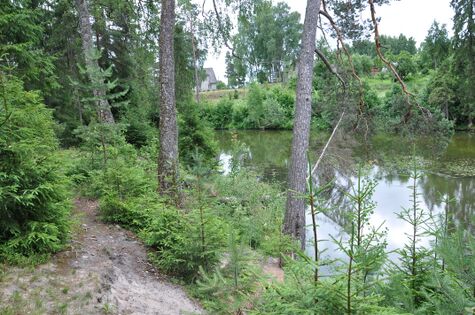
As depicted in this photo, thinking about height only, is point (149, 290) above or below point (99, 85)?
below

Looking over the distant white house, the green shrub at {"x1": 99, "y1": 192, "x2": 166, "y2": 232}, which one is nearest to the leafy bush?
the green shrub at {"x1": 99, "y1": 192, "x2": 166, "y2": 232}

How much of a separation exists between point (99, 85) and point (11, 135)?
2.68m

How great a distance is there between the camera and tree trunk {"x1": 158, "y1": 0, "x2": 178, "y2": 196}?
5941mm

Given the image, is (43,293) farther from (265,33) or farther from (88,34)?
(265,33)

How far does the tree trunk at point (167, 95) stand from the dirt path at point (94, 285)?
5.02ft

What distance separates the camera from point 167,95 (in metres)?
6.07

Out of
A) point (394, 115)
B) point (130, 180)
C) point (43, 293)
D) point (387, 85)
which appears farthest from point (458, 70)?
point (387, 85)

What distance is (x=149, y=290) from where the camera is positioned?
4.04 meters

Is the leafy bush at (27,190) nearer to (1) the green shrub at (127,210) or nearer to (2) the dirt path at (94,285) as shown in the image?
(2) the dirt path at (94,285)

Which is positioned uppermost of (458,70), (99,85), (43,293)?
(458,70)

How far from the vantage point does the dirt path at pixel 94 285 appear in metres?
3.18

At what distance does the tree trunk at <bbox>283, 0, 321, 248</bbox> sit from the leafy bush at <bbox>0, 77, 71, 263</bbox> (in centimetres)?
374

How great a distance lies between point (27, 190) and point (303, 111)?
4.44 metres

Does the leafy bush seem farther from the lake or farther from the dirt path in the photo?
the lake
